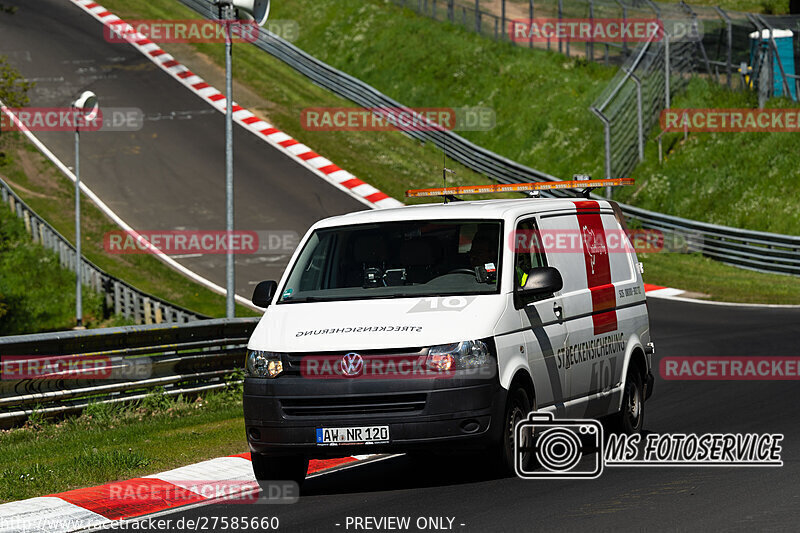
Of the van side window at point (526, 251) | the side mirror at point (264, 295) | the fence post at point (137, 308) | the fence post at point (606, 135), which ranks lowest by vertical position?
the fence post at point (137, 308)

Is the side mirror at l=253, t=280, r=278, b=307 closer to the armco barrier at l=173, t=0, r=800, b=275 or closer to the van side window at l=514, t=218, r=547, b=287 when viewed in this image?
the van side window at l=514, t=218, r=547, b=287

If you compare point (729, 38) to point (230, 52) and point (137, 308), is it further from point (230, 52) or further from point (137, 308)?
point (230, 52)

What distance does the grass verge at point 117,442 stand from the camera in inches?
372

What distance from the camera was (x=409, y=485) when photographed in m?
8.85

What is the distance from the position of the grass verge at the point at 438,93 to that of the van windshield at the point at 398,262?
18891 millimetres

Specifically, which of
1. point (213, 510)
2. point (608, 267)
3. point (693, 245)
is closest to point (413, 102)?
point (693, 245)

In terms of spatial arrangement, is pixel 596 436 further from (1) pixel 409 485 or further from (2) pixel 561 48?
(2) pixel 561 48

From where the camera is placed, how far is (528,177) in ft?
110

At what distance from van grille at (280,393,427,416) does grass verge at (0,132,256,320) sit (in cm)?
1652

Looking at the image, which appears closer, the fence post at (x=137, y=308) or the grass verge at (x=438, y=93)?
the fence post at (x=137, y=308)
